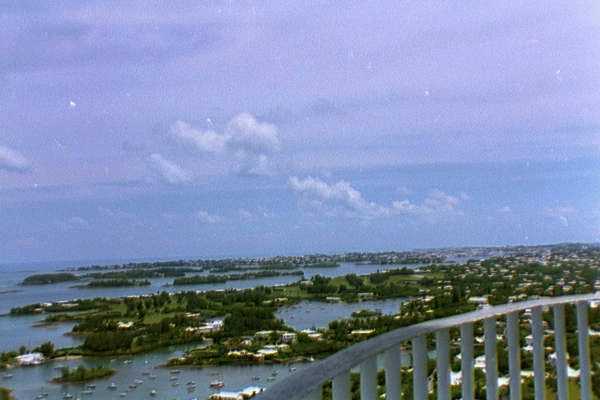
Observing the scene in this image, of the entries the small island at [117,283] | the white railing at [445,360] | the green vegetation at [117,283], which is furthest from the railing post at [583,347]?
the green vegetation at [117,283]

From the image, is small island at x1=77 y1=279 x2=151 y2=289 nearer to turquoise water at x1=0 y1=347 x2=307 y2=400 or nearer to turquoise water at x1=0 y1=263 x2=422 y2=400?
turquoise water at x1=0 y1=263 x2=422 y2=400

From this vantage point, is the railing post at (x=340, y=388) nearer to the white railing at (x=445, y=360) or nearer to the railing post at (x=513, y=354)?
the white railing at (x=445, y=360)

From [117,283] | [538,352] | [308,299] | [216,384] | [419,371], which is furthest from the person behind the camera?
[117,283]

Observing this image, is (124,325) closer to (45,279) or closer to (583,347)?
(45,279)

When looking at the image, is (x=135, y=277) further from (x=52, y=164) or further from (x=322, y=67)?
(x=322, y=67)

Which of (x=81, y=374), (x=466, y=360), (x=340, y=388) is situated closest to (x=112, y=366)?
(x=81, y=374)

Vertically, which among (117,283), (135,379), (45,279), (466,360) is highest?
(466,360)
